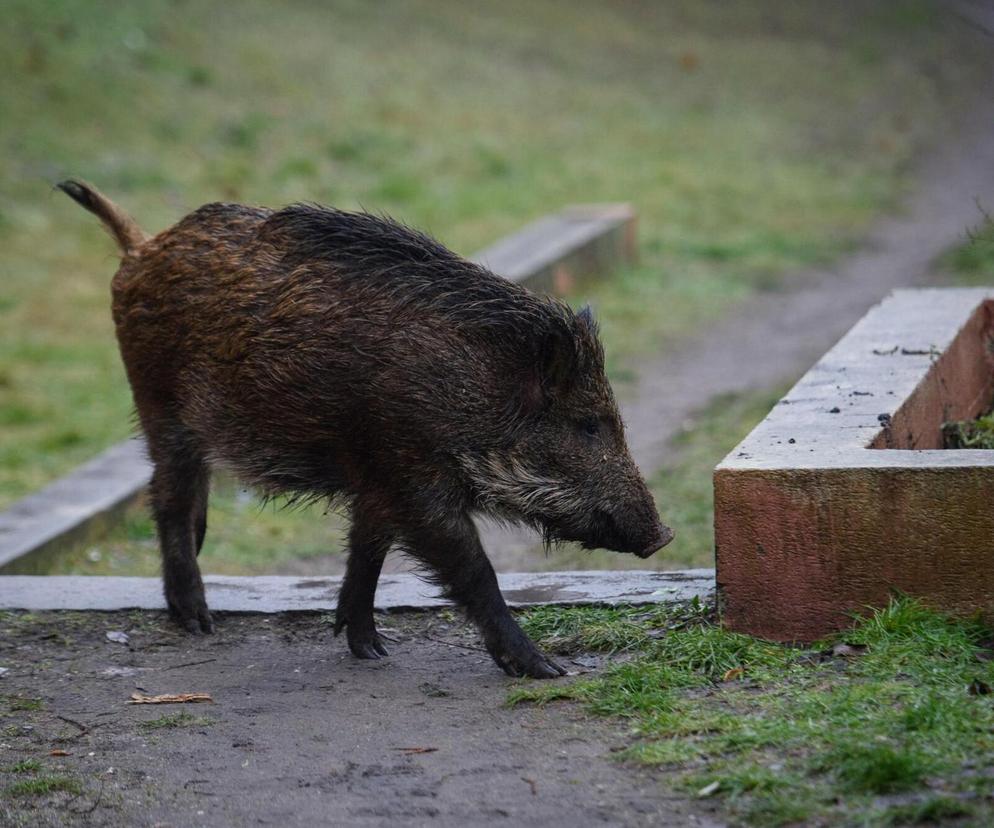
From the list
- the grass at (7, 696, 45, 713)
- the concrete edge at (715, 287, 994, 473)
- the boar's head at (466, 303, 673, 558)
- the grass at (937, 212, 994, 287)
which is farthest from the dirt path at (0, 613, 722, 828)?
the grass at (937, 212, 994, 287)

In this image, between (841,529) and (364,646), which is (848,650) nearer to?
(841,529)

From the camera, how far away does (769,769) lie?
3.25 metres

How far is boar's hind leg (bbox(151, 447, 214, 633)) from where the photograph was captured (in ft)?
16.3

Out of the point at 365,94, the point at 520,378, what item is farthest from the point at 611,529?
the point at 365,94

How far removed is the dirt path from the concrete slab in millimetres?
106

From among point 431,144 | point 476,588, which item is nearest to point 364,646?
point 476,588

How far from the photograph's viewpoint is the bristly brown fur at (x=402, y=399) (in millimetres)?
4211

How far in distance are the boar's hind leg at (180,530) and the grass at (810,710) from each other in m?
1.25

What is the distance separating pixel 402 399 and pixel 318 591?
1.27 meters

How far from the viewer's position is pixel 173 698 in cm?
427

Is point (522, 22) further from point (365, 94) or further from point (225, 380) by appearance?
point (225, 380)

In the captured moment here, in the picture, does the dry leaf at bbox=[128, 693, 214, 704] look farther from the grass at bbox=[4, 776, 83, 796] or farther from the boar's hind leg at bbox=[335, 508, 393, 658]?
the grass at bbox=[4, 776, 83, 796]

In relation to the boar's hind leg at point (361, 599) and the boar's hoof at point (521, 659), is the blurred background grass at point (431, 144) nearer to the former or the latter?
the boar's hind leg at point (361, 599)

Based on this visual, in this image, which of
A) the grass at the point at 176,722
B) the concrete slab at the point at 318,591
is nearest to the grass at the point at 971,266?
the concrete slab at the point at 318,591
